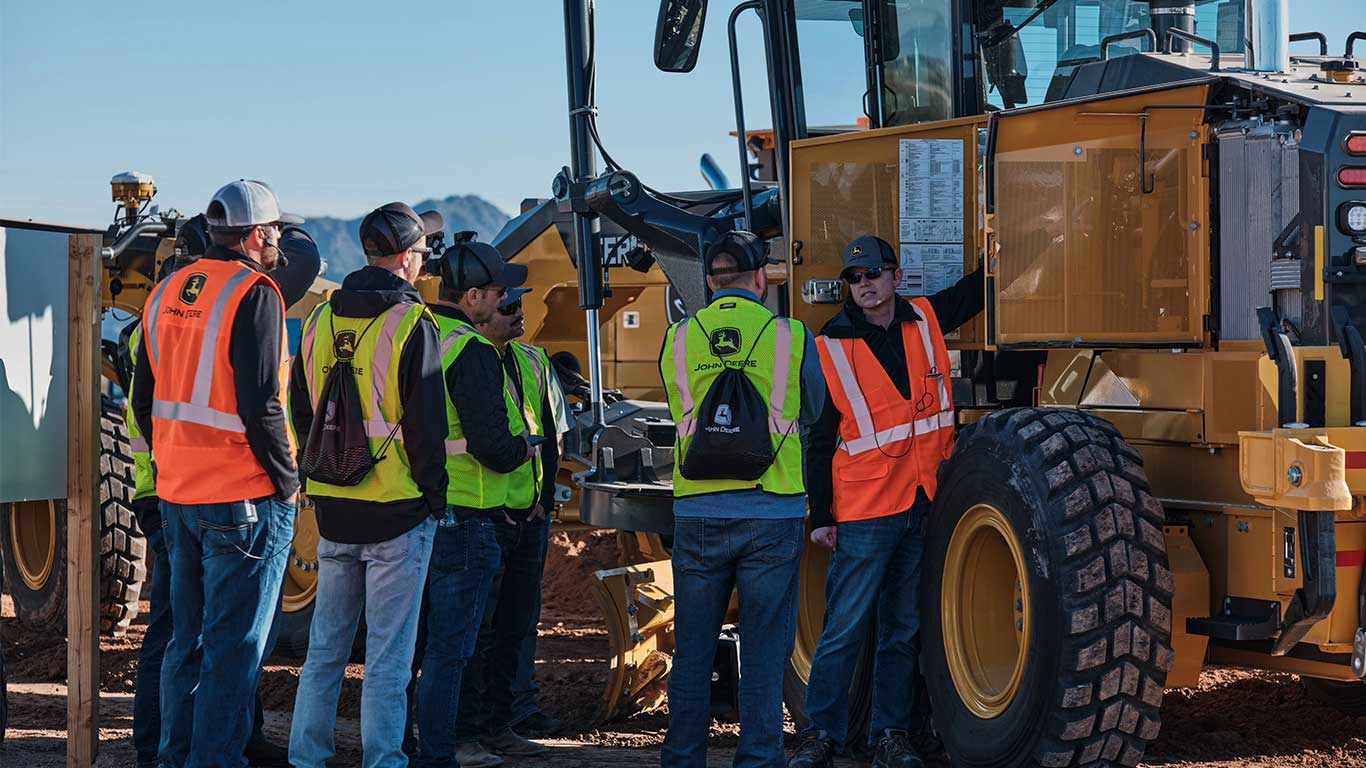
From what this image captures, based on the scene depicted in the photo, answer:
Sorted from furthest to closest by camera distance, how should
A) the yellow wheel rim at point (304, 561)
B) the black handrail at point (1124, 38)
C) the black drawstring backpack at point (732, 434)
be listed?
the yellow wheel rim at point (304, 561), the black handrail at point (1124, 38), the black drawstring backpack at point (732, 434)

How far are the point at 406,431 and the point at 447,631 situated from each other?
0.97 metres

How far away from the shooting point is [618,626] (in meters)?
7.74

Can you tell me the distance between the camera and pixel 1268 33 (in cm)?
693

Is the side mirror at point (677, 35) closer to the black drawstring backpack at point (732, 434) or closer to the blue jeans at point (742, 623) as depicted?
the black drawstring backpack at point (732, 434)

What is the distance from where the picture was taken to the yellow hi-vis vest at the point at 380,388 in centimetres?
537

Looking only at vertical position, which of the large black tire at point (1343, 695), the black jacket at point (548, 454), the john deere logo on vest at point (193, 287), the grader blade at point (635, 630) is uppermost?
the john deere logo on vest at point (193, 287)

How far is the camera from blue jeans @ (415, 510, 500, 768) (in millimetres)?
6012

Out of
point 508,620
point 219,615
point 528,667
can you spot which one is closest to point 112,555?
point 528,667

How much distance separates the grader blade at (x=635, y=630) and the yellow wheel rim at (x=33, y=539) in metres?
5.20

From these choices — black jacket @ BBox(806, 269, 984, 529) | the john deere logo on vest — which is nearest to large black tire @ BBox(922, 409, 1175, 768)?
black jacket @ BBox(806, 269, 984, 529)

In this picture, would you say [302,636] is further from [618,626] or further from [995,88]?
[995,88]

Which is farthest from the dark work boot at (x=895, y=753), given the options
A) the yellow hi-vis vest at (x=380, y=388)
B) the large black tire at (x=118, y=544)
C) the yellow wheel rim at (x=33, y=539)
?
the yellow wheel rim at (x=33, y=539)

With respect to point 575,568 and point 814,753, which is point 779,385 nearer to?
point 814,753

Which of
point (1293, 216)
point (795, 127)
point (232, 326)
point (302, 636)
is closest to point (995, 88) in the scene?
point (795, 127)
